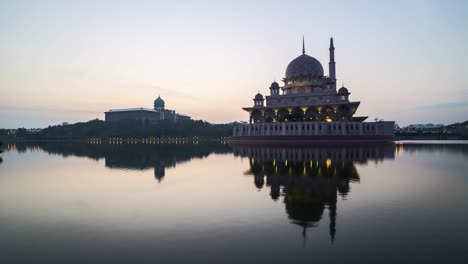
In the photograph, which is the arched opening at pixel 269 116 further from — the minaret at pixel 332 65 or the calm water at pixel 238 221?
the calm water at pixel 238 221

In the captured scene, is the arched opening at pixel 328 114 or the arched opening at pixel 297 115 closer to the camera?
the arched opening at pixel 328 114

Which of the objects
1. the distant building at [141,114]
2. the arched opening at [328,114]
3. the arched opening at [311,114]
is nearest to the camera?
the arched opening at [328,114]

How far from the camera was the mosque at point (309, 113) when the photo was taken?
70.8 metres

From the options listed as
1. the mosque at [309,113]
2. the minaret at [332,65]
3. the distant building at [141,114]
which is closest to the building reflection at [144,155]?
the mosque at [309,113]

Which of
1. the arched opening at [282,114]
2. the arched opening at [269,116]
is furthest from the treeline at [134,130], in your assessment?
the arched opening at [282,114]

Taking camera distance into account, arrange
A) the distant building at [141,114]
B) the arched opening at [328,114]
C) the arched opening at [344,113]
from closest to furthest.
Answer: the arched opening at [344,113] → the arched opening at [328,114] → the distant building at [141,114]

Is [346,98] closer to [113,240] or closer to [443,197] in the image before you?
[443,197]

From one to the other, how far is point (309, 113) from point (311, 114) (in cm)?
57

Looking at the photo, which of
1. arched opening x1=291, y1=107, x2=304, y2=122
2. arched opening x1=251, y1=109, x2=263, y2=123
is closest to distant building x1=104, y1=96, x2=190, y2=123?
arched opening x1=251, y1=109, x2=263, y2=123

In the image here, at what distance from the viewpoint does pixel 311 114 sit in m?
80.6

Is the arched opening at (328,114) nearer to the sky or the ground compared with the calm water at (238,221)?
nearer to the sky

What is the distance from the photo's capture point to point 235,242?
773 cm

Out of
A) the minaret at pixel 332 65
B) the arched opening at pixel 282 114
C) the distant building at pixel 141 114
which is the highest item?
the minaret at pixel 332 65

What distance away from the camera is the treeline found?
433 ft
